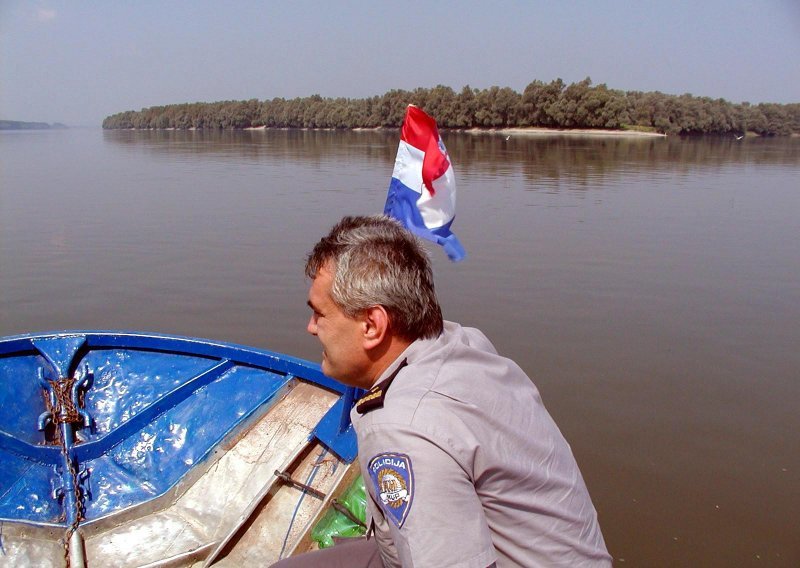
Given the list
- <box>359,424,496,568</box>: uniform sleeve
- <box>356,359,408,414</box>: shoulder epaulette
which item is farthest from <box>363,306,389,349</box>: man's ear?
<box>359,424,496,568</box>: uniform sleeve

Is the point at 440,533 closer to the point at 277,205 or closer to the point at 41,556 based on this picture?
the point at 41,556

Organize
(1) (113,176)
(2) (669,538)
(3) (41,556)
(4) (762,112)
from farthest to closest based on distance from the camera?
(4) (762,112) < (1) (113,176) < (2) (669,538) < (3) (41,556)

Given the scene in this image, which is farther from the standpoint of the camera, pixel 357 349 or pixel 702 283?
pixel 702 283

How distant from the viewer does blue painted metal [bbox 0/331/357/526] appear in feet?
11.9

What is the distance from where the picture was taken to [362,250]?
1.65m

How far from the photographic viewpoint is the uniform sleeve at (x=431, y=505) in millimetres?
1271

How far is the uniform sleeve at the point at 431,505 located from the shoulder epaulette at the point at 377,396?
13 cm

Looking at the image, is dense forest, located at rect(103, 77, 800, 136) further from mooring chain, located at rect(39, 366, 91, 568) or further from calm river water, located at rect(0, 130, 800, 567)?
mooring chain, located at rect(39, 366, 91, 568)

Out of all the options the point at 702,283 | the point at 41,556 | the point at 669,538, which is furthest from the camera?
the point at 702,283

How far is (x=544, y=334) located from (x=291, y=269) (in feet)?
15.3

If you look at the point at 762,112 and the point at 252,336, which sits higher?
the point at 762,112

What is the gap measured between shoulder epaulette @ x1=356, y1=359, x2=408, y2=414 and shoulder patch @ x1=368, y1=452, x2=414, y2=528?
0.13m

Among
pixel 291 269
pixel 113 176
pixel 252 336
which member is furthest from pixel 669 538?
pixel 113 176

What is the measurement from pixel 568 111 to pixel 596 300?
71.8 meters
